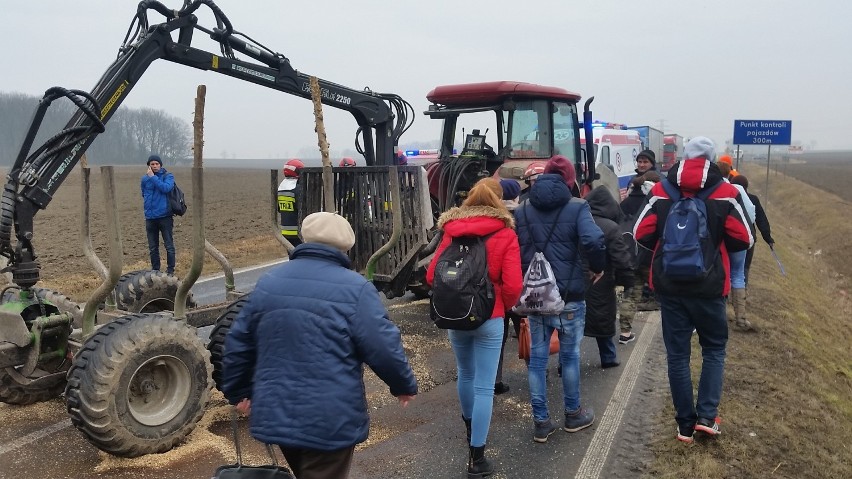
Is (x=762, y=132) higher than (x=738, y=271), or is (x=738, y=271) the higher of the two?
(x=762, y=132)

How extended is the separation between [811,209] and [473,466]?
1108 inches

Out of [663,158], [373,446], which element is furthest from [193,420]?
[663,158]

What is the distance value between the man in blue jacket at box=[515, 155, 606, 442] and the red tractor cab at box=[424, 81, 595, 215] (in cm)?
338

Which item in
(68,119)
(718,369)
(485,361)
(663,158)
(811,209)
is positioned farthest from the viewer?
(663,158)

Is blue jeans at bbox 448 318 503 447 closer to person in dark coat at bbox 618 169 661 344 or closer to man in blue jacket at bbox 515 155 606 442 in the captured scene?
man in blue jacket at bbox 515 155 606 442

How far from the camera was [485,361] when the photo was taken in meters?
4.16

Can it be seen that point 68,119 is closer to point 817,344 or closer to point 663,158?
point 817,344

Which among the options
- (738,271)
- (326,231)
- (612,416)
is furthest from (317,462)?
(738,271)

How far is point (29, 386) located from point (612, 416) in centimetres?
445

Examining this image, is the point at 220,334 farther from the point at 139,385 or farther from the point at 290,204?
the point at 290,204

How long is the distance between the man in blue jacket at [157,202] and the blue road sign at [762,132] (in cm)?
1702

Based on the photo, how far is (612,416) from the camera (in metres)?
5.16

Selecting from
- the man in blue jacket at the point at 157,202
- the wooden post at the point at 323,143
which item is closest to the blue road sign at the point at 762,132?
the man in blue jacket at the point at 157,202

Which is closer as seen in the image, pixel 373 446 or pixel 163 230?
pixel 373 446
